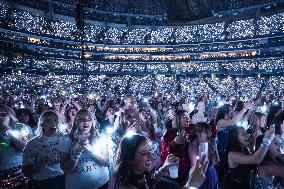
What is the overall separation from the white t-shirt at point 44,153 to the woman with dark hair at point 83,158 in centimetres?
29

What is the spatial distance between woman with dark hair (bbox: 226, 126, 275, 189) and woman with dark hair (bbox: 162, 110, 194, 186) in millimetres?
707

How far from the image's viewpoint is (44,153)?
4855mm

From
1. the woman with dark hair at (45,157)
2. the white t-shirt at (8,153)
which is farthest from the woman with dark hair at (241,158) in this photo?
the white t-shirt at (8,153)

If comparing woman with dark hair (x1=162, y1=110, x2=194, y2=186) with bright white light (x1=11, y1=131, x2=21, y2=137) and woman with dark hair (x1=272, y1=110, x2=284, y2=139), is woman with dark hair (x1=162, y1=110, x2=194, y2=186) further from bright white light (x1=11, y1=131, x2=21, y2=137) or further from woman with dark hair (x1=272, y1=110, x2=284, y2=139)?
bright white light (x1=11, y1=131, x2=21, y2=137)

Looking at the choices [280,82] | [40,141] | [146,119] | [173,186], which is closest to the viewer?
[173,186]

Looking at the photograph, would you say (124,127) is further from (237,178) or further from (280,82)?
(280,82)

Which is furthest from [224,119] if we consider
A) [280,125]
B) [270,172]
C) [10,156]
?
[10,156]

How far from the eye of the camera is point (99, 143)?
5.00 meters

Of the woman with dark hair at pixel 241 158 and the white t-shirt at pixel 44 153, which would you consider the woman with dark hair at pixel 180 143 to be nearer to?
the woman with dark hair at pixel 241 158

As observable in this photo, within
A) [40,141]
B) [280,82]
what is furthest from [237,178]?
[280,82]

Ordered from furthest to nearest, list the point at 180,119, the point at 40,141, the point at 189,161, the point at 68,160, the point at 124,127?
the point at 124,127
the point at 180,119
the point at 189,161
the point at 40,141
the point at 68,160

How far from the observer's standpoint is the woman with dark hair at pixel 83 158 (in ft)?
15.0

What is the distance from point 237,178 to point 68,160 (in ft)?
7.46

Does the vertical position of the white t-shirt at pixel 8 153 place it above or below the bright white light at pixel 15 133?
below
